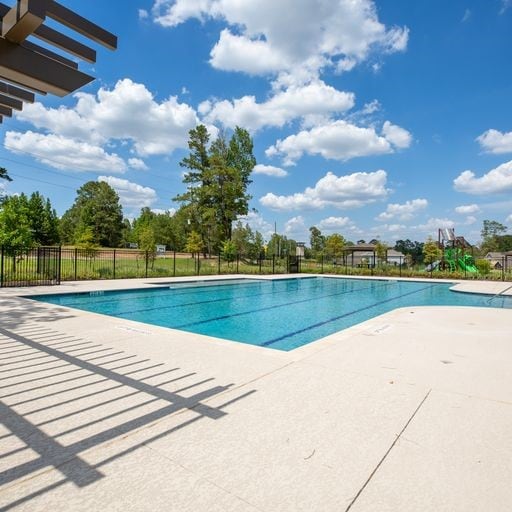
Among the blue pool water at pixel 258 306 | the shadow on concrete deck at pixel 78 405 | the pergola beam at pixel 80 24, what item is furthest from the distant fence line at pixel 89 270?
the pergola beam at pixel 80 24

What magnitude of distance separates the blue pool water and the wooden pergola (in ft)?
17.9

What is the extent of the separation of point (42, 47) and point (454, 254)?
29.7 meters

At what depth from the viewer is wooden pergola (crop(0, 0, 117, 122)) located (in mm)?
1665

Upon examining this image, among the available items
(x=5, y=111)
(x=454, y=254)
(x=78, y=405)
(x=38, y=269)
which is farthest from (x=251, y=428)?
(x=454, y=254)

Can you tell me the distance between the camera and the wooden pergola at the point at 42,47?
167 centimetres

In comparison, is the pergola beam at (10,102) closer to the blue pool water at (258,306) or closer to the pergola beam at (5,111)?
the pergola beam at (5,111)

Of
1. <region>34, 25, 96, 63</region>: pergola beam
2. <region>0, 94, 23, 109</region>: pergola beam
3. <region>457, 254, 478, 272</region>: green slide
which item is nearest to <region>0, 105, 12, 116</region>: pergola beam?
<region>0, 94, 23, 109</region>: pergola beam

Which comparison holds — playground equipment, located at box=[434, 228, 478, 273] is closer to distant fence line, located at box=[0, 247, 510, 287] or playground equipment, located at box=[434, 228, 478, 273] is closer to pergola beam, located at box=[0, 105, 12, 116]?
distant fence line, located at box=[0, 247, 510, 287]

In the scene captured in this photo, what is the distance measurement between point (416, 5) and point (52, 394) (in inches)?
532

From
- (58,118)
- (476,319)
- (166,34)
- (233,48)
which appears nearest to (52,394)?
(476,319)

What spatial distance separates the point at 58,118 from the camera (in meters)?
19.6

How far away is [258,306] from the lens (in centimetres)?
1095

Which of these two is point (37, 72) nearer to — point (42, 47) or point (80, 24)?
point (42, 47)

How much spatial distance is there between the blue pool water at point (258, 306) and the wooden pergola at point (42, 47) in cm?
546
